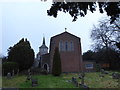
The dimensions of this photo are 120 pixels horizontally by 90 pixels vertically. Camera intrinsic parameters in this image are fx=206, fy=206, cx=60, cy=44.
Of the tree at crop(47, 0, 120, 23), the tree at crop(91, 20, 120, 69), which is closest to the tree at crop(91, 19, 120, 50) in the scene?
the tree at crop(91, 20, 120, 69)

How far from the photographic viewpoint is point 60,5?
29.7ft

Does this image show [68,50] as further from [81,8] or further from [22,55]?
[81,8]

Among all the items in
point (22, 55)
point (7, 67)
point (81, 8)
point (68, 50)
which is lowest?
point (7, 67)

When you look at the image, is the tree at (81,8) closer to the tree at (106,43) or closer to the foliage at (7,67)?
the foliage at (7,67)

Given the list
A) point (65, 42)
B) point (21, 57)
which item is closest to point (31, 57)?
point (21, 57)

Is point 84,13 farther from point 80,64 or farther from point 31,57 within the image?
point 80,64

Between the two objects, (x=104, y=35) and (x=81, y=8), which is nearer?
(x=81, y=8)

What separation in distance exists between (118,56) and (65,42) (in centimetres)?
1645

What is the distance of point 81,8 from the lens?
8961 mm

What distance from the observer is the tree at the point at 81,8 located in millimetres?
8820

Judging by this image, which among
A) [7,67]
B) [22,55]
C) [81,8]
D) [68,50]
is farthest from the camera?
[68,50]

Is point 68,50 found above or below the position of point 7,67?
above

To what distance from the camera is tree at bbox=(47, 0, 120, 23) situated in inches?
347

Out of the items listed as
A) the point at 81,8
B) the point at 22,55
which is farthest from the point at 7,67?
the point at 81,8
